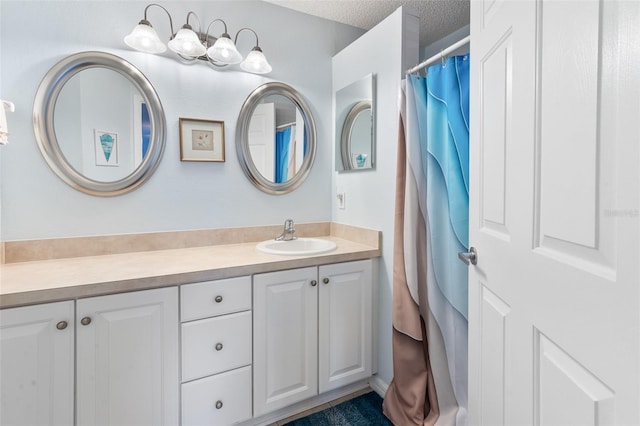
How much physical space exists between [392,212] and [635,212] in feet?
4.13

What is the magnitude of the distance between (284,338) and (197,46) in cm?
162

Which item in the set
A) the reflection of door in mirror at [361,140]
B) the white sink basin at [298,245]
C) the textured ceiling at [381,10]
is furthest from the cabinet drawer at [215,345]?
the textured ceiling at [381,10]

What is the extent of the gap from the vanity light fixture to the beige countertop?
1094mm

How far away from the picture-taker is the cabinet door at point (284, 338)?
59.6 inches

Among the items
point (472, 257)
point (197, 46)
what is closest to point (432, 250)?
point (472, 257)

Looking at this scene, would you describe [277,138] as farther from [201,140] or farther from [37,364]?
[37,364]

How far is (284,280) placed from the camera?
1.56 meters

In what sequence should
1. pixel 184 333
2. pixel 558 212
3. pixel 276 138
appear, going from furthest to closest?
pixel 276 138 → pixel 184 333 → pixel 558 212

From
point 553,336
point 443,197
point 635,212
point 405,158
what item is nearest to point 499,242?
point 553,336

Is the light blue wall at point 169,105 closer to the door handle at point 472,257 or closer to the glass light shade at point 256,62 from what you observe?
the glass light shade at point 256,62

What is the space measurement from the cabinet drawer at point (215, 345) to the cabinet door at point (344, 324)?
42 cm

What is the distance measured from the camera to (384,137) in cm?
178

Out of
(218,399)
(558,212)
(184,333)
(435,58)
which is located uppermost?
(435,58)

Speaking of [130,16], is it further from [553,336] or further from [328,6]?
[553,336]
